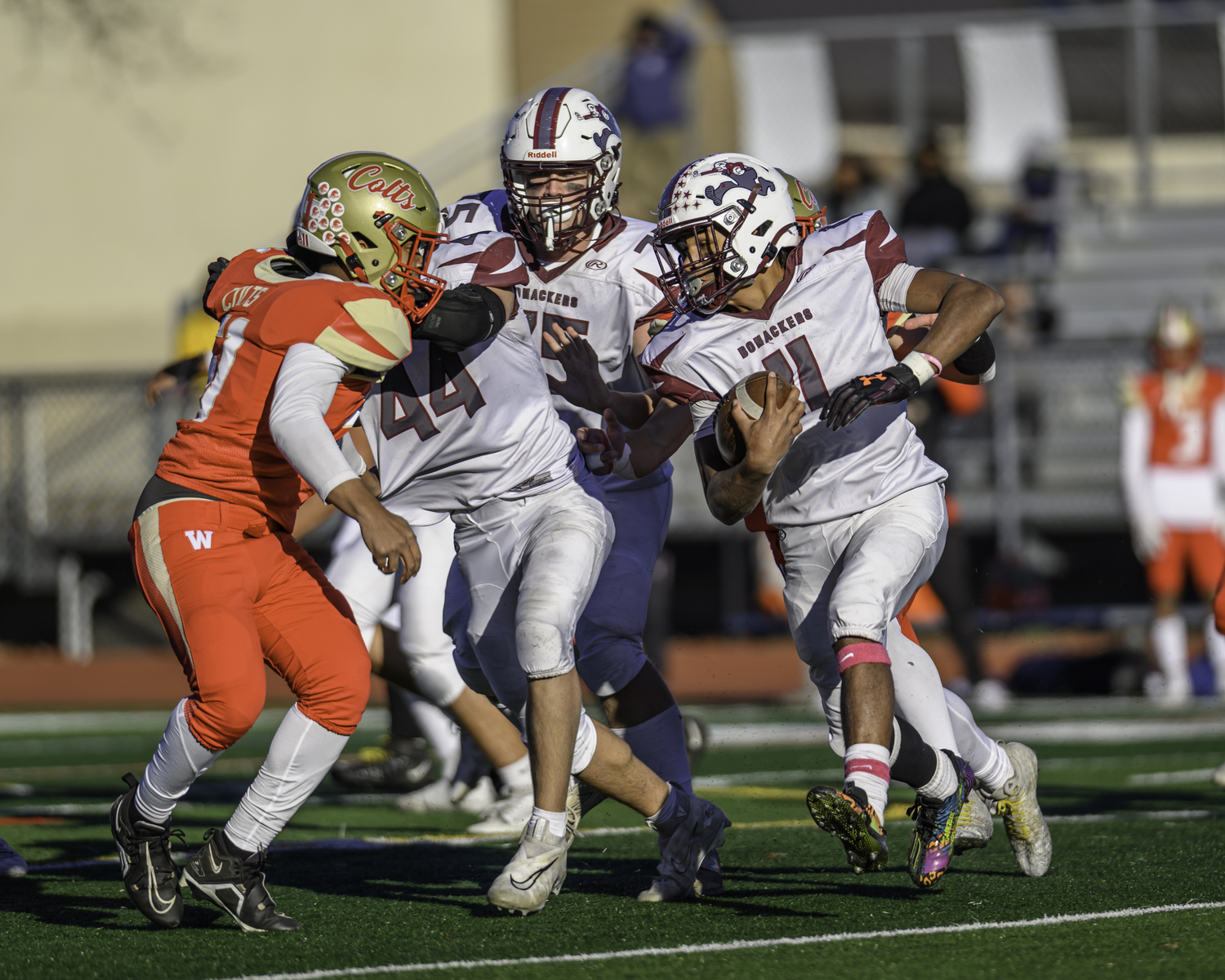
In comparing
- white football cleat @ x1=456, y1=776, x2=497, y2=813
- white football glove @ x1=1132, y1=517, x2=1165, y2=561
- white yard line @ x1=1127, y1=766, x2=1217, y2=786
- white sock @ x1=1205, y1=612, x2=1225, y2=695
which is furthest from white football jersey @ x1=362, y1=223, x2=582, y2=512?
white football glove @ x1=1132, y1=517, x2=1165, y2=561

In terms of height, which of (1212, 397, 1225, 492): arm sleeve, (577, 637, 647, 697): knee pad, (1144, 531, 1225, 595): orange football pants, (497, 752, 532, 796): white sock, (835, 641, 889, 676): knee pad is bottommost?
(1144, 531, 1225, 595): orange football pants

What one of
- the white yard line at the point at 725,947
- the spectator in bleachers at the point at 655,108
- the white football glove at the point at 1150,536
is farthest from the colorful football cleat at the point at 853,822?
the spectator in bleachers at the point at 655,108

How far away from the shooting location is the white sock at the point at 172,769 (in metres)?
4.23

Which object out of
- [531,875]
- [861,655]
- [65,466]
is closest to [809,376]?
[861,655]

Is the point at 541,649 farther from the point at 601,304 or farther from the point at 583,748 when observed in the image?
the point at 601,304

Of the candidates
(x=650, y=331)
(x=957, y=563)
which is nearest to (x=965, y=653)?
(x=957, y=563)

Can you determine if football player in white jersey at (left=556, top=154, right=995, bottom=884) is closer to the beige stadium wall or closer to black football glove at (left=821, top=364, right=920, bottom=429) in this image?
black football glove at (left=821, top=364, right=920, bottom=429)

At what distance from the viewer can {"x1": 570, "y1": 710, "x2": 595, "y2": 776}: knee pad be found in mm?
4559

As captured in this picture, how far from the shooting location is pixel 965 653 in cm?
1058

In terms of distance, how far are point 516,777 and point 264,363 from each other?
2274 millimetres

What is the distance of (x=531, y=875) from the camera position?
4.31 metres

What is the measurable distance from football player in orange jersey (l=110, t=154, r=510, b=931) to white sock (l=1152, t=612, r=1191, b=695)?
738 centimetres

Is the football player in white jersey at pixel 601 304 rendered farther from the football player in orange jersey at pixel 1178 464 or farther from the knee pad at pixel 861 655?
the football player in orange jersey at pixel 1178 464

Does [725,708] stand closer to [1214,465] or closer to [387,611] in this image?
[1214,465]
